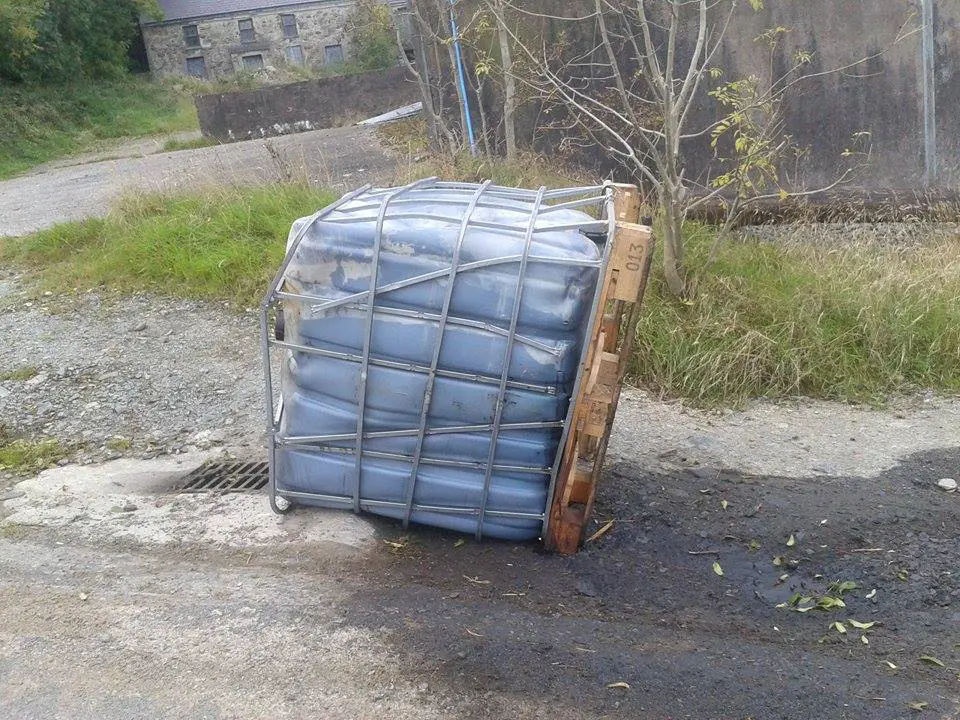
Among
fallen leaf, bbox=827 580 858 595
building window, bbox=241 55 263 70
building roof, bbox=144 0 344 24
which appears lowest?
building window, bbox=241 55 263 70

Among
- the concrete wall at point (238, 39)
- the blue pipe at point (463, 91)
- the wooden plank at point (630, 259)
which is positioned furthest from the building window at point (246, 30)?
the wooden plank at point (630, 259)

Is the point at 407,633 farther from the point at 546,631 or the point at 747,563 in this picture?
the point at 747,563

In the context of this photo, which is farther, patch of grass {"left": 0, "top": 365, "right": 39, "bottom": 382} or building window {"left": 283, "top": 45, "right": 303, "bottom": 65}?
building window {"left": 283, "top": 45, "right": 303, "bottom": 65}

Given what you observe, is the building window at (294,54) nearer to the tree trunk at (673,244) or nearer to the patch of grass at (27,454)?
the tree trunk at (673,244)

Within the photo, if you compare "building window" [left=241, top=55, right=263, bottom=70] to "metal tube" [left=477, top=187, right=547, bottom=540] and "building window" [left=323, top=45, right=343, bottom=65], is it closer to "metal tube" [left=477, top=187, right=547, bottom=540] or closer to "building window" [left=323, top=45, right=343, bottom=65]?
"building window" [left=323, top=45, right=343, bottom=65]

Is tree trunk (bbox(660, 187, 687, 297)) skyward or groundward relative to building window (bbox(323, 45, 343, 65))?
skyward

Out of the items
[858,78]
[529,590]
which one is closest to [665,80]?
[858,78]

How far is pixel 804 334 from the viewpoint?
5574mm

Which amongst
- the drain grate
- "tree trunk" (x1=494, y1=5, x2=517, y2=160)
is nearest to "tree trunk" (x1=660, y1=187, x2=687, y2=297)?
"tree trunk" (x1=494, y1=5, x2=517, y2=160)

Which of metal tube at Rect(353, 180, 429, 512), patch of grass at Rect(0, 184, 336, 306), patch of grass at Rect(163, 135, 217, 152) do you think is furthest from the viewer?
patch of grass at Rect(163, 135, 217, 152)

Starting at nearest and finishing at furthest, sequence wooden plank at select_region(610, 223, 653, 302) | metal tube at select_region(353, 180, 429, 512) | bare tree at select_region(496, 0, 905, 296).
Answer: wooden plank at select_region(610, 223, 653, 302) → metal tube at select_region(353, 180, 429, 512) → bare tree at select_region(496, 0, 905, 296)

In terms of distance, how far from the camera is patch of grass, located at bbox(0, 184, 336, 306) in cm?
707

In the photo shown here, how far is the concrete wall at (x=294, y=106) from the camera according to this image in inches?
723

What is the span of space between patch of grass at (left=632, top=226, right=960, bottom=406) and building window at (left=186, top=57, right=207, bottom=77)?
38442 millimetres
